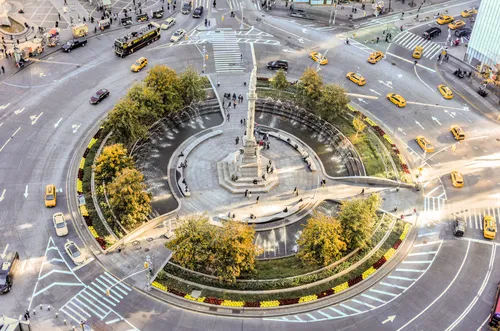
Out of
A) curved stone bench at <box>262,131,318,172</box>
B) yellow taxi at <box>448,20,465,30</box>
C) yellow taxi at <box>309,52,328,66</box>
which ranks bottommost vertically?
curved stone bench at <box>262,131,318,172</box>

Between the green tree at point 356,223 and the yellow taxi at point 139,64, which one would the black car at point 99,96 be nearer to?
the yellow taxi at point 139,64

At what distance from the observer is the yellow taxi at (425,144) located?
106 metres

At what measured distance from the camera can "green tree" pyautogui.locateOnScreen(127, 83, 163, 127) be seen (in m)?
101

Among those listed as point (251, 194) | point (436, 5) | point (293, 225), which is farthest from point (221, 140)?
point (436, 5)

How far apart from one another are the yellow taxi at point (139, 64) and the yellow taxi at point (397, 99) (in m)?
55.0

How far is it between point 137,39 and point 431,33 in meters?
75.3

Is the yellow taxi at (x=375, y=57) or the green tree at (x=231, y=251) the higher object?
the yellow taxi at (x=375, y=57)

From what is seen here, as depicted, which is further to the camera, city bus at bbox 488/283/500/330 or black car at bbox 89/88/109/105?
black car at bbox 89/88/109/105

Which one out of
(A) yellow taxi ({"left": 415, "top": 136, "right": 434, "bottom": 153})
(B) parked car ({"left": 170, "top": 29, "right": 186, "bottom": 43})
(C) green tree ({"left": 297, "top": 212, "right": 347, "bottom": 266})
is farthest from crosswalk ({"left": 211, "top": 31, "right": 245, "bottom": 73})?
(C) green tree ({"left": 297, "top": 212, "right": 347, "bottom": 266})

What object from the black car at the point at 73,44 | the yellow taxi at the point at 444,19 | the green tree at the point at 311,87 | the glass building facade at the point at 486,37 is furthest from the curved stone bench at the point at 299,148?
the yellow taxi at the point at 444,19

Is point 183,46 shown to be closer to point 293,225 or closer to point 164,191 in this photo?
point 164,191

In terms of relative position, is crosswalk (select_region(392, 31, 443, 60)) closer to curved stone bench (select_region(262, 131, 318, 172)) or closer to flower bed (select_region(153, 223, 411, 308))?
curved stone bench (select_region(262, 131, 318, 172))

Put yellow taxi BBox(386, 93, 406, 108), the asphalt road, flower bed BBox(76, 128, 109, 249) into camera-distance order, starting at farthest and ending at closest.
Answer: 1. yellow taxi BBox(386, 93, 406, 108)
2. flower bed BBox(76, 128, 109, 249)
3. the asphalt road

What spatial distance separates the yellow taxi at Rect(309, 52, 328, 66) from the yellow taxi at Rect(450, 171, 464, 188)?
42756 mm
